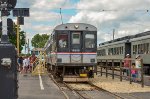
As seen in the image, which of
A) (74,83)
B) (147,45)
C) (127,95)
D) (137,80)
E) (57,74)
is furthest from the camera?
(147,45)

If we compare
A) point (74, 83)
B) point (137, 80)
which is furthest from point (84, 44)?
point (137, 80)

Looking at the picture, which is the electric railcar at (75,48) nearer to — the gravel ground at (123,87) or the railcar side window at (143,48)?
the gravel ground at (123,87)

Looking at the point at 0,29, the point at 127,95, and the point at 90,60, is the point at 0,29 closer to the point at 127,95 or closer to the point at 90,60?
the point at 127,95

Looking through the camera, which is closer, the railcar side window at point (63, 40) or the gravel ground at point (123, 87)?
the gravel ground at point (123, 87)

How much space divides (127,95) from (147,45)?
54.3 ft

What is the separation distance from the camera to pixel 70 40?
2714 centimetres

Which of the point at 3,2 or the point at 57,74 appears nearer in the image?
the point at 3,2

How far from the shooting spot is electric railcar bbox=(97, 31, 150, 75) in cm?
3497

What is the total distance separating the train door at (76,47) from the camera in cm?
2692

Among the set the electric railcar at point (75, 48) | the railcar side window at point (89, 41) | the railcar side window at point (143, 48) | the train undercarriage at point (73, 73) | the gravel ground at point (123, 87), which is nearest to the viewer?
the gravel ground at point (123, 87)

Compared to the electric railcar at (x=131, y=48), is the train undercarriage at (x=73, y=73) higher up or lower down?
lower down

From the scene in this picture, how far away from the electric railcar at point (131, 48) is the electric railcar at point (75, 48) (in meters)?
8.13

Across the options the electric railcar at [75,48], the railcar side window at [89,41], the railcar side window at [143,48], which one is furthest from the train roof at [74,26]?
the railcar side window at [143,48]

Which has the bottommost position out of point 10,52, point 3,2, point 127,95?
point 127,95
